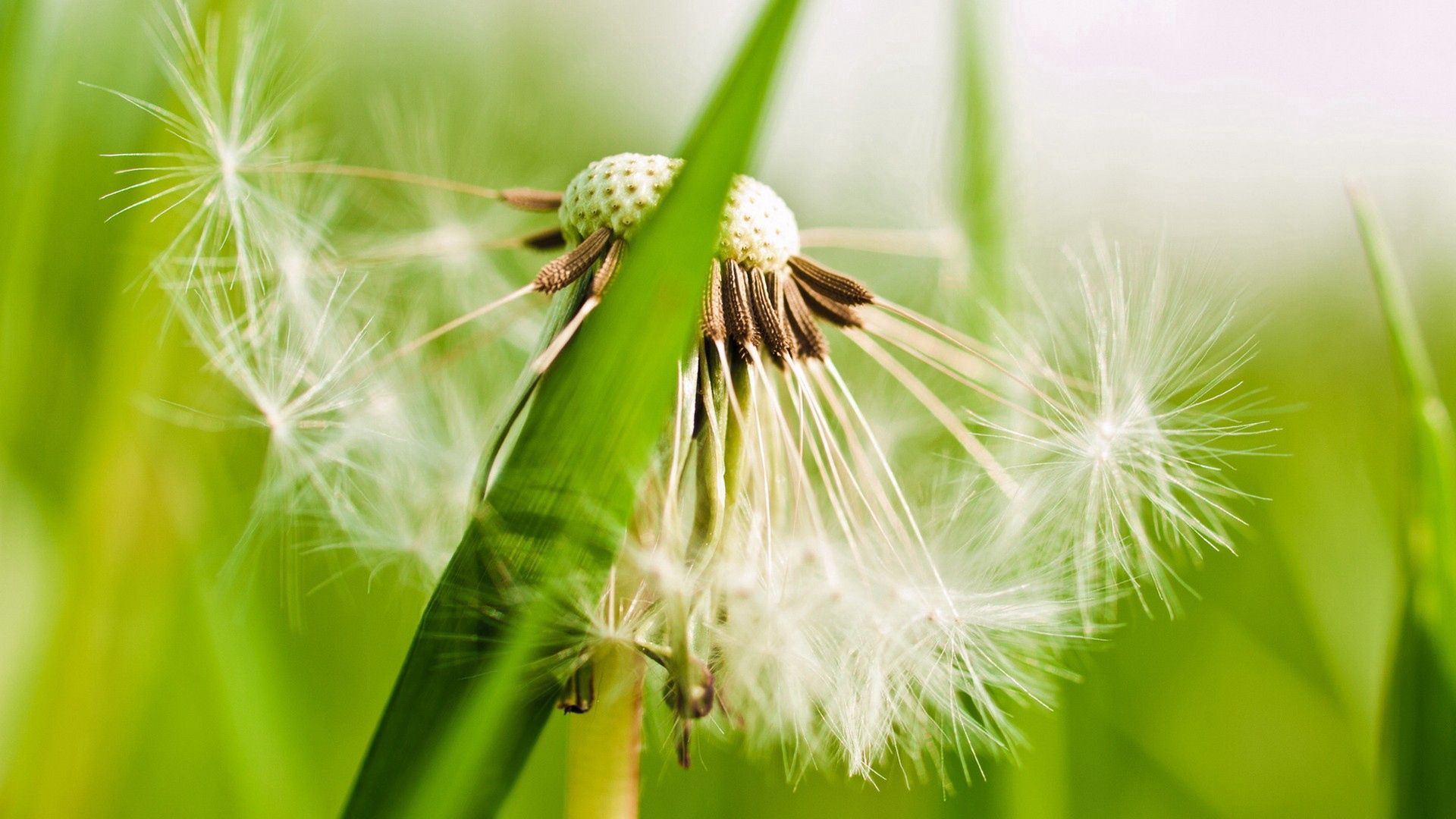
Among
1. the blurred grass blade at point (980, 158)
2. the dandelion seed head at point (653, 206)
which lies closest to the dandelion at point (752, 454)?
the dandelion seed head at point (653, 206)

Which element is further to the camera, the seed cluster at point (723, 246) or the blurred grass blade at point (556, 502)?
the seed cluster at point (723, 246)

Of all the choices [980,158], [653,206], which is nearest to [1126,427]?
[980,158]

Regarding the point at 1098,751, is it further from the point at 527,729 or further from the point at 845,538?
the point at 527,729

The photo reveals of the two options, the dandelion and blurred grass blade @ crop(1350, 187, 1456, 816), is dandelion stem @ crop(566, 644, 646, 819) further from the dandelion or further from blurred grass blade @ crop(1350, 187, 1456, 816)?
blurred grass blade @ crop(1350, 187, 1456, 816)

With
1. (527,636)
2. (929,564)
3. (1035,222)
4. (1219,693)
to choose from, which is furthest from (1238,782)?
(527,636)

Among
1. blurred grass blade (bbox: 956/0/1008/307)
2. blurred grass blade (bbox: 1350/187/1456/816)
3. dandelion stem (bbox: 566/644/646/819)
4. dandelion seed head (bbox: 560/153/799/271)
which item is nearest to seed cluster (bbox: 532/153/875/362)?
dandelion seed head (bbox: 560/153/799/271)

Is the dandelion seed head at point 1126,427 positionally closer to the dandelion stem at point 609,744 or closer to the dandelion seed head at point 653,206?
the dandelion seed head at point 653,206

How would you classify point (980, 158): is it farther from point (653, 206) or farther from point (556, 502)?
point (556, 502)

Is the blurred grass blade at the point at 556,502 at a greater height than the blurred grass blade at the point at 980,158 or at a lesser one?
lesser
